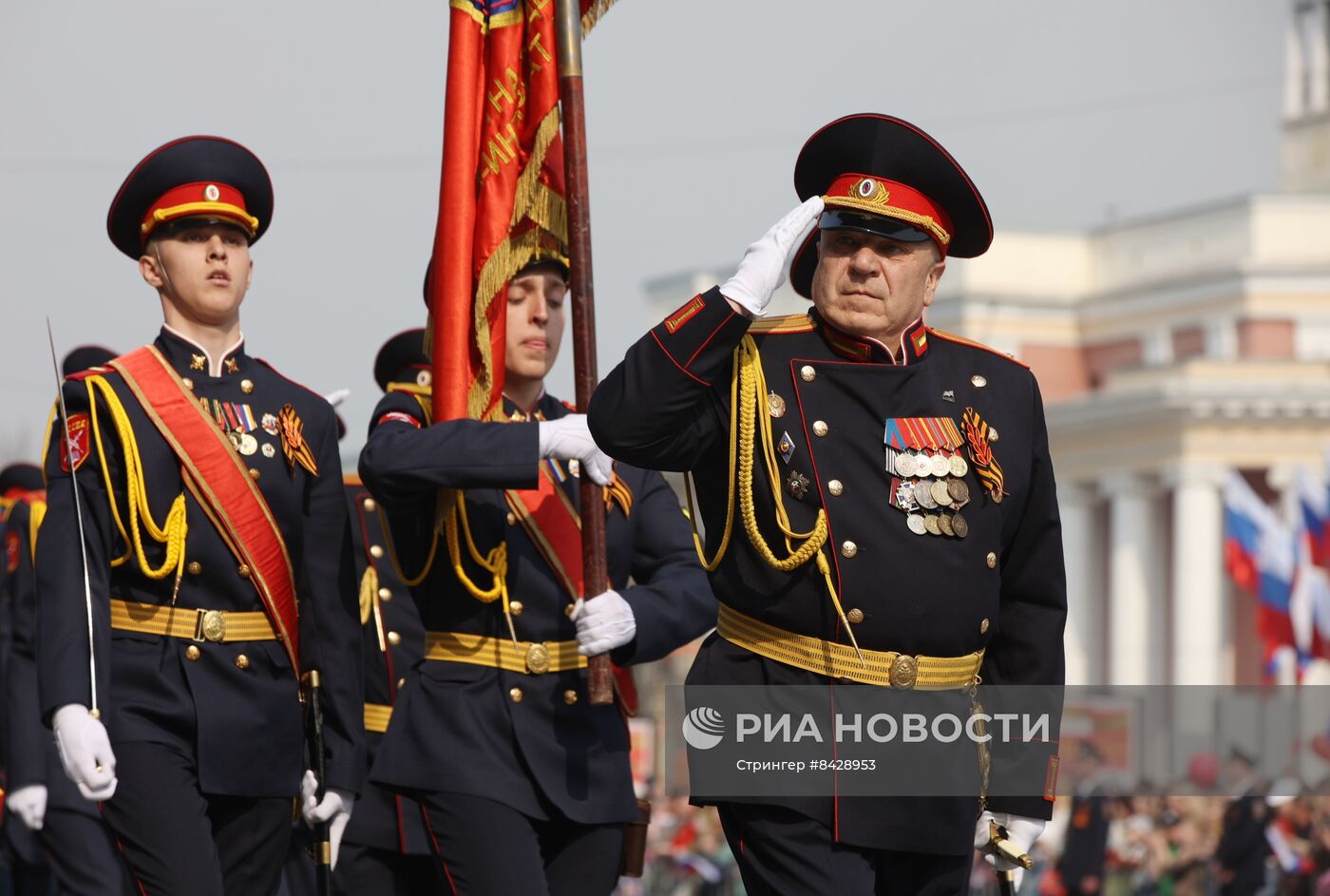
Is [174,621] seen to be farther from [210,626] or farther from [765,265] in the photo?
[765,265]

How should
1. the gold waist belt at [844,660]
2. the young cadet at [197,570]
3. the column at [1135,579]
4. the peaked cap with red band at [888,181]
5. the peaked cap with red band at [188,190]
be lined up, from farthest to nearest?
the column at [1135,579] < the peaked cap with red band at [188,190] < the young cadet at [197,570] < the peaked cap with red band at [888,181] < the gold waist belt at [844,660]

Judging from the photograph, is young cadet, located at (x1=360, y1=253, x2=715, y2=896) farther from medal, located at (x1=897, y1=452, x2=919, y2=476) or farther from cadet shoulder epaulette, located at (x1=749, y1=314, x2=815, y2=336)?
medal, located at (x1=897, y1=452, x2=919, y2=476)

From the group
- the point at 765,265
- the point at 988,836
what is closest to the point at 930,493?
the point at 765,265

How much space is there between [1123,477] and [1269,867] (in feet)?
152

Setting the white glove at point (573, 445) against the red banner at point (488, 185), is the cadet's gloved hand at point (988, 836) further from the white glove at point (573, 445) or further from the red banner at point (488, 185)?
the red banner at point (488, 185)

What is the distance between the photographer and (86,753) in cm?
621

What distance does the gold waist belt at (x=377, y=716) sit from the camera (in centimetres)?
888

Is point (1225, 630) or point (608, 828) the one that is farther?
point (1225, 630)

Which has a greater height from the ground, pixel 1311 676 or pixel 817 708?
pixel 817 708

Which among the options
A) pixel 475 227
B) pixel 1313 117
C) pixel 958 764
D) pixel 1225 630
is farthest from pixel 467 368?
pixel 1313 117

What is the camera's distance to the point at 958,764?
5844 millimetres

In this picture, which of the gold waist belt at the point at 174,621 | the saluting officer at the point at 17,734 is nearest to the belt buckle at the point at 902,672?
the gold waist belt at the point at 174,621

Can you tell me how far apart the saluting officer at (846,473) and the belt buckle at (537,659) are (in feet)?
4.03

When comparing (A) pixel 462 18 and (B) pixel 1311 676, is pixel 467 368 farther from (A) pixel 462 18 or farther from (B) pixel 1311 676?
(B) pixel 1311 676
